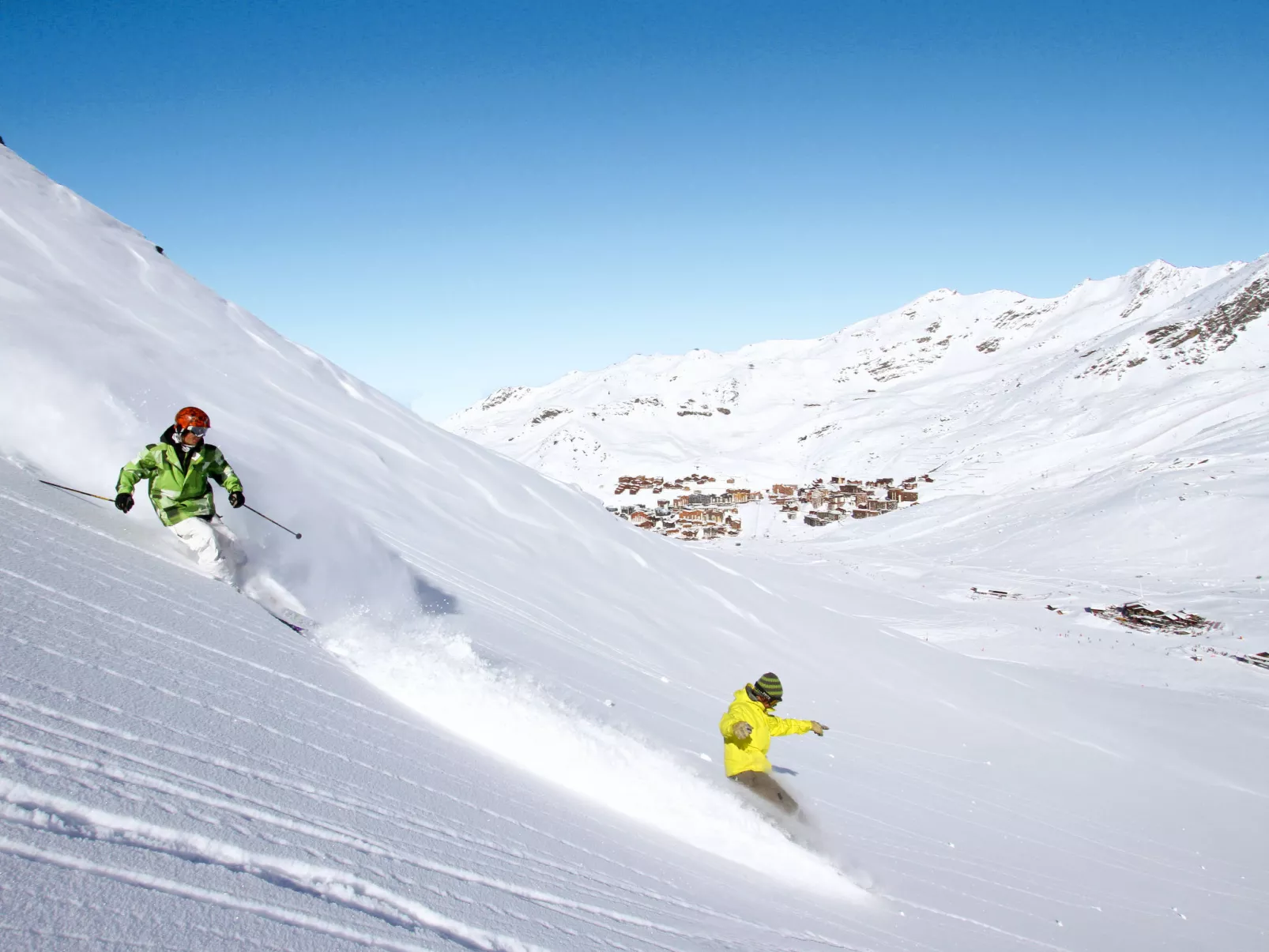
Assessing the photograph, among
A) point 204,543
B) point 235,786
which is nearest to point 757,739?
point 235,786

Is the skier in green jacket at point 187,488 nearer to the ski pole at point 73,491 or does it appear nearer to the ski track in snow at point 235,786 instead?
the ski pole at point 73,491

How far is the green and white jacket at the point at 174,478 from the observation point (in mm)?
5801

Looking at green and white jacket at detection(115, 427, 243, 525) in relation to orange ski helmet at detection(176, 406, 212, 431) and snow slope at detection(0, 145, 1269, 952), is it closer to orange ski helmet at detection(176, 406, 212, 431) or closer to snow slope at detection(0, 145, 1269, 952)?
orange ski helmet at detection(176, 406, 212, 431)

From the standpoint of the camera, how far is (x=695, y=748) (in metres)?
7.20

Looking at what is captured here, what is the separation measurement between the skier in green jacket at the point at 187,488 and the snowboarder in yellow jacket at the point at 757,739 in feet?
14.3

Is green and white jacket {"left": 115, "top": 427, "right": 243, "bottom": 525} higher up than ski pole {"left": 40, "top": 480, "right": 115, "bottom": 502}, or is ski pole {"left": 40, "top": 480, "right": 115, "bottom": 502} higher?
green and white jacket {"left": 115, "top": 427, "right": 243, "bottom": 525}

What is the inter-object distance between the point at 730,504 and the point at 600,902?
201 feet

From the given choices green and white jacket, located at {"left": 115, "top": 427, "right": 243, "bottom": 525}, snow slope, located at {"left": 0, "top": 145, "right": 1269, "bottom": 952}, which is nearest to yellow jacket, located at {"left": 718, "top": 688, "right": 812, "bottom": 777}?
snow slope, located at {"left": 0, "top": 145, "right": 1269, "bottom": 952}

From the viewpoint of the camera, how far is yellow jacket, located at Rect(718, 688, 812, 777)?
5.84 meters

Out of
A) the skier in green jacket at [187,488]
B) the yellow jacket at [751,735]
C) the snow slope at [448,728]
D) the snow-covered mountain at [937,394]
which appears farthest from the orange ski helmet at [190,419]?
the snow-covered mountain at [937,394]

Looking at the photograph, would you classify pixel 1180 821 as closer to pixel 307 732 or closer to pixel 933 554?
pixel 307 732

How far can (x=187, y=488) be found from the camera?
5.92 metres

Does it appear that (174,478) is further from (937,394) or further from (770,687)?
(937,394)

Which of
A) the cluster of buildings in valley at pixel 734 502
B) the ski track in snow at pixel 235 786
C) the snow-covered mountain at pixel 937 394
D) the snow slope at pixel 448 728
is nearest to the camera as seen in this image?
the ski track in snow at pixel 235 786
